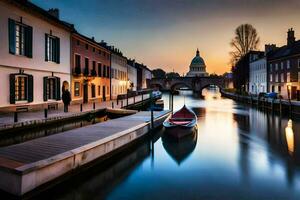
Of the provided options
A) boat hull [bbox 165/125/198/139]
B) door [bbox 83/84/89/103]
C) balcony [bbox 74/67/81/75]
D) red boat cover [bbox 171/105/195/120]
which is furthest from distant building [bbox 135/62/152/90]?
boat hull [bbox 165/125/198/139]

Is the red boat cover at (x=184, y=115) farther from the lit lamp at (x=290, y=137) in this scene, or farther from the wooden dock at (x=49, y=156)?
the wooden dock at (x=49, y=156)

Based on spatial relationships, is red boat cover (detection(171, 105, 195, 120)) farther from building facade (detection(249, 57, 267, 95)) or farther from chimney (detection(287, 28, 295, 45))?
building facade (detection(249, 57, 267, 95))

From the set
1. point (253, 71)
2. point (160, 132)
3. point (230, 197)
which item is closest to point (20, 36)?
point (160, 132)

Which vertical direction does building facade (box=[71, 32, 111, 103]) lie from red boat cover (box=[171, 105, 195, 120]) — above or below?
above

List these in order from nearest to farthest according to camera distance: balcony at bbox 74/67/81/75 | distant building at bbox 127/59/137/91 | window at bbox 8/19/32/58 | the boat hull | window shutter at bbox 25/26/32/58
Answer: the boat hull < window at bbox 8/19/32/58 < window shutter at bbox 25/26/32/58 < balcony at bbox 74/67/81/75 < distant building at bbox 127/59/137/91

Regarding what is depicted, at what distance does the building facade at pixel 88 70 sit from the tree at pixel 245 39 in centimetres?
3241

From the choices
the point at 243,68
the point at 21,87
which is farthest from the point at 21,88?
the point at 243,68

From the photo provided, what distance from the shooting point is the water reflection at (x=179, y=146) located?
13766mm

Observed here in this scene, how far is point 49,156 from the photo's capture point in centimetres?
874

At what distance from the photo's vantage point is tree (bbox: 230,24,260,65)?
58234mm

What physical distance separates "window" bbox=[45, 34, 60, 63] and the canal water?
1141 centimetres

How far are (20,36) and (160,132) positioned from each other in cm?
1176

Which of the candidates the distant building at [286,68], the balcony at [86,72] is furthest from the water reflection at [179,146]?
the distant building at [286,68]

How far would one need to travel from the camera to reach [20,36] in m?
18.6
